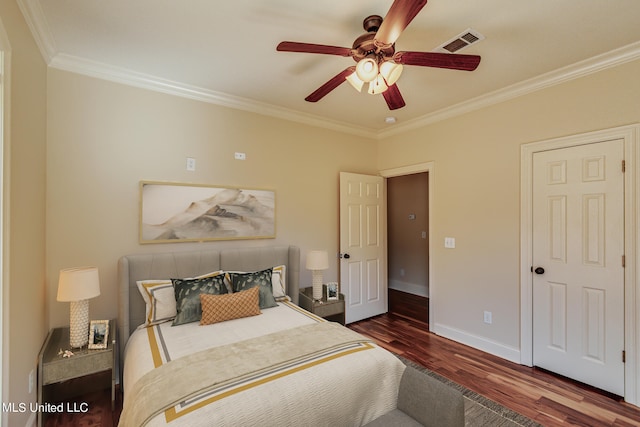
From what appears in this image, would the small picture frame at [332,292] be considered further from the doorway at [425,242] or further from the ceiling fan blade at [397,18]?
the ceiling fan blade at [397,18]

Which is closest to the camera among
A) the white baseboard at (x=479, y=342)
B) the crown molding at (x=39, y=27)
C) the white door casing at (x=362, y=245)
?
the crown molding at (x=39, y=27)

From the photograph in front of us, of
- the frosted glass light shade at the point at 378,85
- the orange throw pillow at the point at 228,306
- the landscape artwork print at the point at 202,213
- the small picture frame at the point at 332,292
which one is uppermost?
the frosted glass light shade at the point at 378,85

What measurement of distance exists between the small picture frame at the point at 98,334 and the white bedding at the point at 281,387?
190 millimetres

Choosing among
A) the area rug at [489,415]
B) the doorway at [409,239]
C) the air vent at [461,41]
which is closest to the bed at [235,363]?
the area rug at [489,415]

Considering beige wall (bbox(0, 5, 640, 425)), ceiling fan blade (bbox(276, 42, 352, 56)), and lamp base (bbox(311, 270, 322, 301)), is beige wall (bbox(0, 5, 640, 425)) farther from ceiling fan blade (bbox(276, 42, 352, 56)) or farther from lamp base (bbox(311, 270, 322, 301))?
ceiling fan blade (bbox(276, 42, 352, 56))

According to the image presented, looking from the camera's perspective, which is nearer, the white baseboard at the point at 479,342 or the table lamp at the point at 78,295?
the table lamp at the point at 78,295

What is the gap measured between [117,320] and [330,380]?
2026 millimetres

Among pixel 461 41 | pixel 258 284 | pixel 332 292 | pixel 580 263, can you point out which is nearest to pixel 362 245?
pixel 332 292

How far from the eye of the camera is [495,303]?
10.4 feet

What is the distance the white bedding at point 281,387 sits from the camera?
1390mm

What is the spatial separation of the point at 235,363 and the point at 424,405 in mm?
1089

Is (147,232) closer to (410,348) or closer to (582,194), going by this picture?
(410,348)

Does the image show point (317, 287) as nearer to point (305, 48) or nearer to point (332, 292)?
point (332, 292)

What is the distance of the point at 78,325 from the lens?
2145mm
